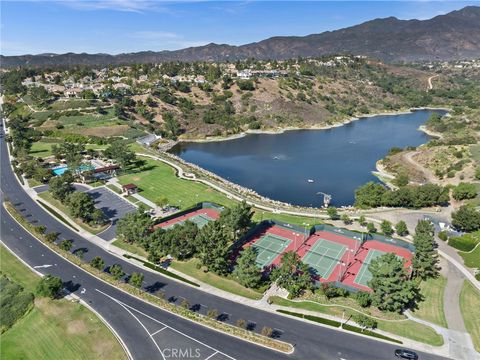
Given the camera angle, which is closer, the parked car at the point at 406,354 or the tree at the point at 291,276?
the parked car at the point at 406,354

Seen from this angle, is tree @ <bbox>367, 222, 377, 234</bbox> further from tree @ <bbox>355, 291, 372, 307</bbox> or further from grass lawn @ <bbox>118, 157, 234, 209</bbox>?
grass lawn @ <bbox>118, 157, 234, 209</bbox>

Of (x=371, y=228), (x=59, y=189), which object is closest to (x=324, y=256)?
(x=371, y=228)

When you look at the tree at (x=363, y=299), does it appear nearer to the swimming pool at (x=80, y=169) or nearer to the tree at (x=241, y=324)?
the tree at (x=241, y=324)

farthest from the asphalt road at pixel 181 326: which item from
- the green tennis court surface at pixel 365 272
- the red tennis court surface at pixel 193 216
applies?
the red tennis court surface at pixel 193 216

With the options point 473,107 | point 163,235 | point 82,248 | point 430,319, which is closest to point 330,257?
point 430,319

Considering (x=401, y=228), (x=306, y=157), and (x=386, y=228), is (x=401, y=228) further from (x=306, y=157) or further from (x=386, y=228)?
(x=306, y=157)

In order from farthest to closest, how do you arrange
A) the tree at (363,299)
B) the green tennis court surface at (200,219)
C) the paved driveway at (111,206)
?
the green tennis court surface at (200,219) → the paved driveway at (111,206) → the tree at (363,299)
